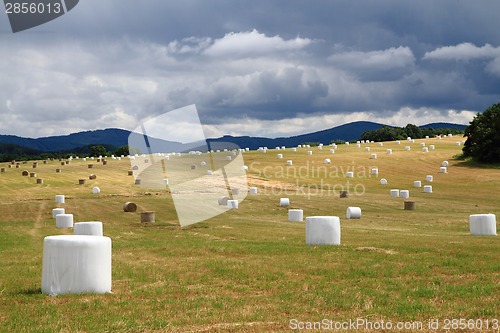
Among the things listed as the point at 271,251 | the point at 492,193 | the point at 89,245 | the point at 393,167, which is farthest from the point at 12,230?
the point at 393,167

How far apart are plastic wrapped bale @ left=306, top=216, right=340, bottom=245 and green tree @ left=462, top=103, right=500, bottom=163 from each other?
6900 centimetres

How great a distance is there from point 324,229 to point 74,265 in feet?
40.6

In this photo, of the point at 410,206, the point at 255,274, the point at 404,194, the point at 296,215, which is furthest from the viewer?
the point at 404,194

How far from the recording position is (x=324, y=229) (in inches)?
1008

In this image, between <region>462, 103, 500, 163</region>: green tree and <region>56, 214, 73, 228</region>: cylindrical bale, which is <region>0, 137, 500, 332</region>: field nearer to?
<region>56, 214, 73, 228</region>: cylindrical bale

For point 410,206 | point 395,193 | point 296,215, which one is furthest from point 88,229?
point 395,193

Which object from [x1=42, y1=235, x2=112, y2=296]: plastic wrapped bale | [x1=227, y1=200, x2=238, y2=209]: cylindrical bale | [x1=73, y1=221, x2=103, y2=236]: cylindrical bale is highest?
[x1=42, y1=235, x2=112, y2=296]: plastic wrapped bale

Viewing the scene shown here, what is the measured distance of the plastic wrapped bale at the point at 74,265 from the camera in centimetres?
1535

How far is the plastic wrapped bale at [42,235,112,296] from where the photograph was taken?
15.4 metres

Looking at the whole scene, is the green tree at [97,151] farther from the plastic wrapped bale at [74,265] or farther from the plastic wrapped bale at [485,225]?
the plastic wrapped bale at [74,265]

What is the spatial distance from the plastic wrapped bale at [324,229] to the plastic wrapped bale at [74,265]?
1147 centimetres

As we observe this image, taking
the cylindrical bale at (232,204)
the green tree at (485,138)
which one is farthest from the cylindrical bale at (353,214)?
the green tree at (485,138)

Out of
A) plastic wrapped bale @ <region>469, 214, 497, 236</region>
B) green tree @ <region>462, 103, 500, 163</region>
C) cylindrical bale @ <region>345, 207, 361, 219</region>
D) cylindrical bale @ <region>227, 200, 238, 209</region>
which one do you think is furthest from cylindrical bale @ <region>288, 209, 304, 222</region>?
green tree @ <region>462, 103, 500, 163</region>

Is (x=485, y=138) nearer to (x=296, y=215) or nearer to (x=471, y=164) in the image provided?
(x=471, y=164)
